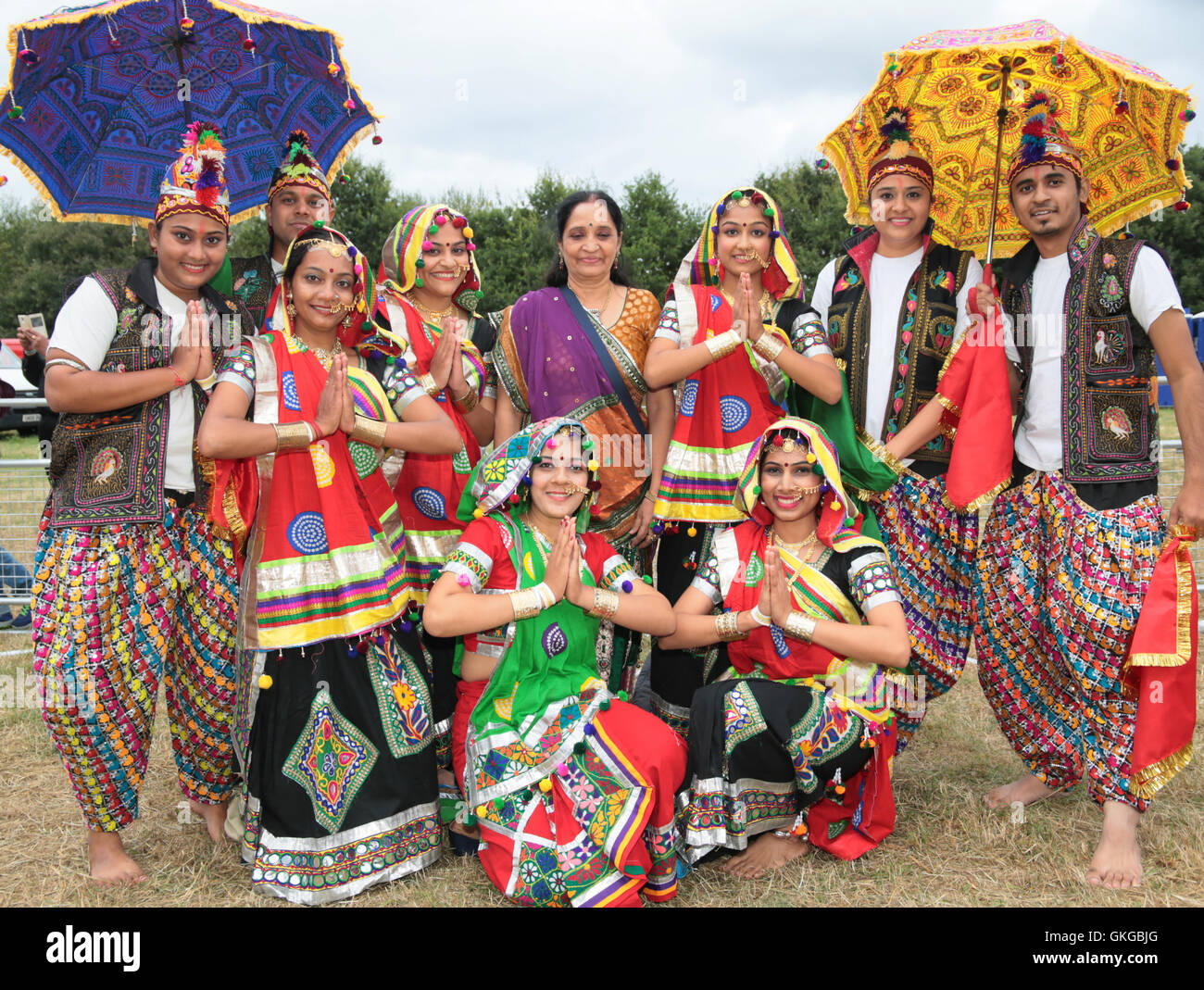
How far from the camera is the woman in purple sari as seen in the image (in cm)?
403

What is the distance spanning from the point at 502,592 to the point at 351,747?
766mm

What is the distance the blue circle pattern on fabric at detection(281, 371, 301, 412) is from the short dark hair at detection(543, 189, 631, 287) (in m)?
1.29

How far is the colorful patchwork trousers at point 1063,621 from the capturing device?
3.61 metres

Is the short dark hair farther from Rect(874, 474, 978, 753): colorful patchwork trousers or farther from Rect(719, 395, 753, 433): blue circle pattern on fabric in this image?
Rect(874, 474, 978, 753): colorful patchwork trousers

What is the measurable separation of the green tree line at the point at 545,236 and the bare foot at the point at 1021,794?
15.8 meters

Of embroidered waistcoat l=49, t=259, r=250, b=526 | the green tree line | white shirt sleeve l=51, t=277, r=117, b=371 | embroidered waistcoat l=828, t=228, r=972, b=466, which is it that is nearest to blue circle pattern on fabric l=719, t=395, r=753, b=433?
embroidered waistcoat l=828, t=228, r=972, b=466

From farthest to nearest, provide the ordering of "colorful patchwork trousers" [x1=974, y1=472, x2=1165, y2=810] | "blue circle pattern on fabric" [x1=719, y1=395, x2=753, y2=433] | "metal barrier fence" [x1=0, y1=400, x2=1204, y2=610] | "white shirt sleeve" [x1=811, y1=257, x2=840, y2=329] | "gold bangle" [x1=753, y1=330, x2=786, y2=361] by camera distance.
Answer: "metal barrier fence" [x1=0, y1=400, x2=1204, y2=610] < "white shirt sleeve" [x1=811, y1=257, x2=840, y2=329] < "blue circle pattern on fabric" [x1=719, y1=395, x2=753, y2=433] < "gold bangle" [x1=753, y1=330, x2=786, y2=361] < "colorful patchwork trousers" [x1=974, y1=472, x2=1165, y2=810]

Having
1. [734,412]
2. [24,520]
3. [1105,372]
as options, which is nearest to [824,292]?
[734,412]

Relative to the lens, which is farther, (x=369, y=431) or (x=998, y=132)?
(x=998, y=132)

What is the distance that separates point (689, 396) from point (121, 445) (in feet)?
7.03

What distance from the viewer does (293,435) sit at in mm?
3268

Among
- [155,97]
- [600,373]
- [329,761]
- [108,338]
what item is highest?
[155,97]

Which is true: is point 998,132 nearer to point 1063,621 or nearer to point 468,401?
point 1063,621

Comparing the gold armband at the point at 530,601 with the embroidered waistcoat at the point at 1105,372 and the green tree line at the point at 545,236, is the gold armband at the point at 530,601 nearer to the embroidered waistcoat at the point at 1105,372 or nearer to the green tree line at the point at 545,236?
the embroidered waistcoat at the point at 1105,372
